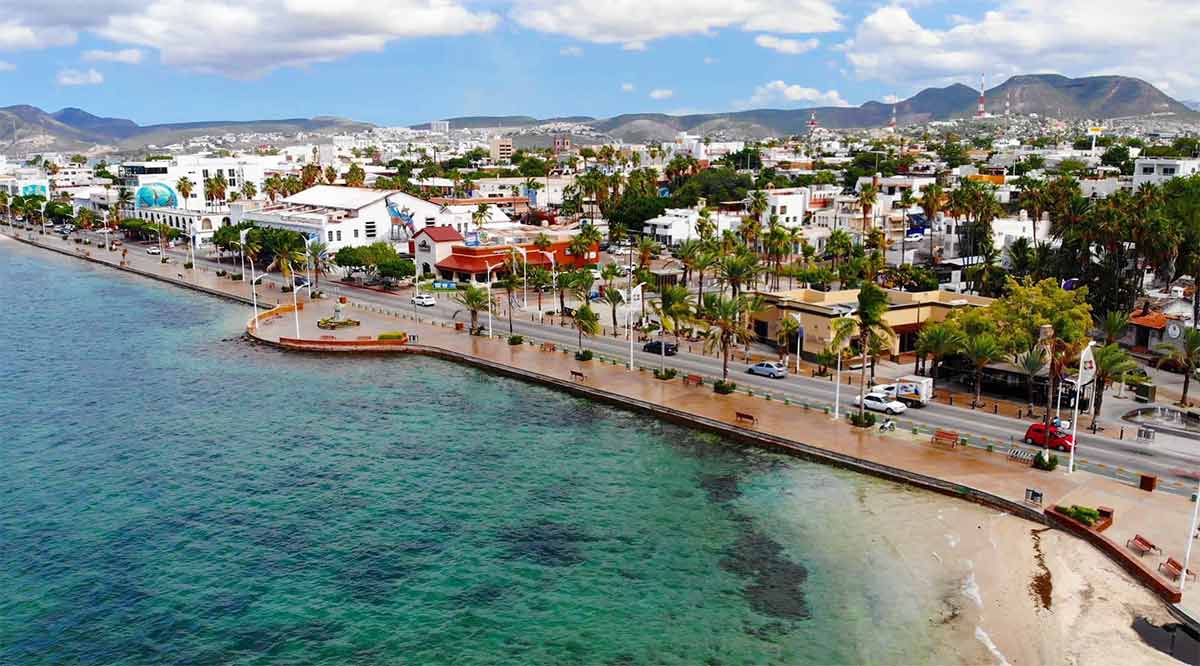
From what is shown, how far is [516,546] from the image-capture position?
38062 mm

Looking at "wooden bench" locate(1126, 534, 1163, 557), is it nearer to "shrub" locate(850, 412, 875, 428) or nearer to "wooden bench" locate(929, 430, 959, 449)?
"wooden bench" locate(929, 430, 959, 449)

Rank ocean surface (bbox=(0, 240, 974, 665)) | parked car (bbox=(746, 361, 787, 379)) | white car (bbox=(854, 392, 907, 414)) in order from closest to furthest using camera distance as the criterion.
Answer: ocean surface (bbox=(0, 240, 974, 665)) < white car (bbox=(854, 392, 907, 414)) < parked car (bbox=(746, 361, 787, 379))

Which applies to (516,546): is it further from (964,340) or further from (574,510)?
(964,340)

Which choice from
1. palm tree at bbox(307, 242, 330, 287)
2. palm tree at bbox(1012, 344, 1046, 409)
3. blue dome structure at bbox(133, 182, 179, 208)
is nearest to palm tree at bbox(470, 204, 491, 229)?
palm tree at bbox(307, 242, 330, 287)

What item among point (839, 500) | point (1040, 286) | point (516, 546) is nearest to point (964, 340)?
point (1040, 286)

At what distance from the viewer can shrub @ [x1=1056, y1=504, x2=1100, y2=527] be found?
37.1 meters

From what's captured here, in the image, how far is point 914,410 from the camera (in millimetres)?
54250

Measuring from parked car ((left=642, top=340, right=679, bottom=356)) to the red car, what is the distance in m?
28.9

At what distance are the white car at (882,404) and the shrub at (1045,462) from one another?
9.43m

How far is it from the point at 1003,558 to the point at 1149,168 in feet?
427

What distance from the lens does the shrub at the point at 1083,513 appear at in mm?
37062

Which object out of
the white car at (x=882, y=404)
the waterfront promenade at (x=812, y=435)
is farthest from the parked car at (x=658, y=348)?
the white car at (x=882, y=404)

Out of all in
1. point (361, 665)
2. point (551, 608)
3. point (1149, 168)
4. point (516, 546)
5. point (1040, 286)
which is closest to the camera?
point (361, 665)

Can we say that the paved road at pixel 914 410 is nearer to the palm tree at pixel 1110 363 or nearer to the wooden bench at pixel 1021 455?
the wooden bench at pixel 1021 455
